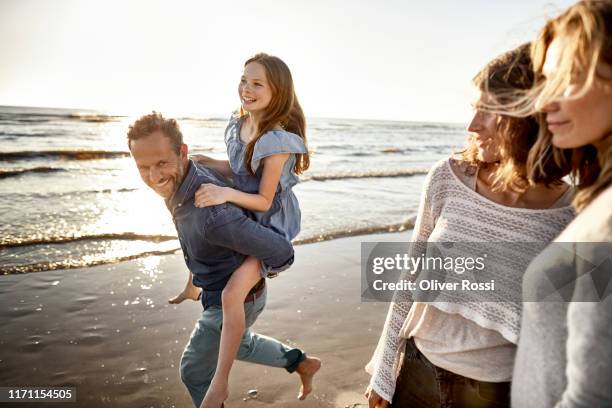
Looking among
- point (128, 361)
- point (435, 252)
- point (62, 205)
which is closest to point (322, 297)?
point (128, 361)

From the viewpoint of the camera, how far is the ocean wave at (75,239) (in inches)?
257

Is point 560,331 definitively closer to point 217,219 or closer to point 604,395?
point 604,395

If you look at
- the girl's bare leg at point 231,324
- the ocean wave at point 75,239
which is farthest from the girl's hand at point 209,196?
the ocean wave at point 75,239

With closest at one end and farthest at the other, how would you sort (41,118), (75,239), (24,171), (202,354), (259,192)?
(202,354) < (259,192) < (75,239) < (24,171) < (41,118)

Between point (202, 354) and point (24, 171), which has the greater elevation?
point (202, 354)

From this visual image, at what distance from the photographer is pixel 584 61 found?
121cm

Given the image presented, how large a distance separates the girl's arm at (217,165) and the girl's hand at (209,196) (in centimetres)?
74

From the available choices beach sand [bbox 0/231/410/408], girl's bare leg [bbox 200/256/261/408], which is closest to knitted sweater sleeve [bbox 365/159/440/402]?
girl's bare leg [bbox 200/256/261/408]

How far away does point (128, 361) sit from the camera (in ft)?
12.3

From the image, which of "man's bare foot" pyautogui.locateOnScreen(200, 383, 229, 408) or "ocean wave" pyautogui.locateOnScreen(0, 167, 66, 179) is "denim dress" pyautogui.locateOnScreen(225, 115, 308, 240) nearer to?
"man's bare foot" pyautogui.locateOnScreen(200, 383, 229, 408)

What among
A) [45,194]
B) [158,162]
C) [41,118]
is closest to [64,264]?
[158,162]

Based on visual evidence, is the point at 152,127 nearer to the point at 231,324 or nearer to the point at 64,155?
the point at 231,324

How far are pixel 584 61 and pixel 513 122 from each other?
0.53 meters

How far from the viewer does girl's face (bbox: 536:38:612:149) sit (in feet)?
3.95
